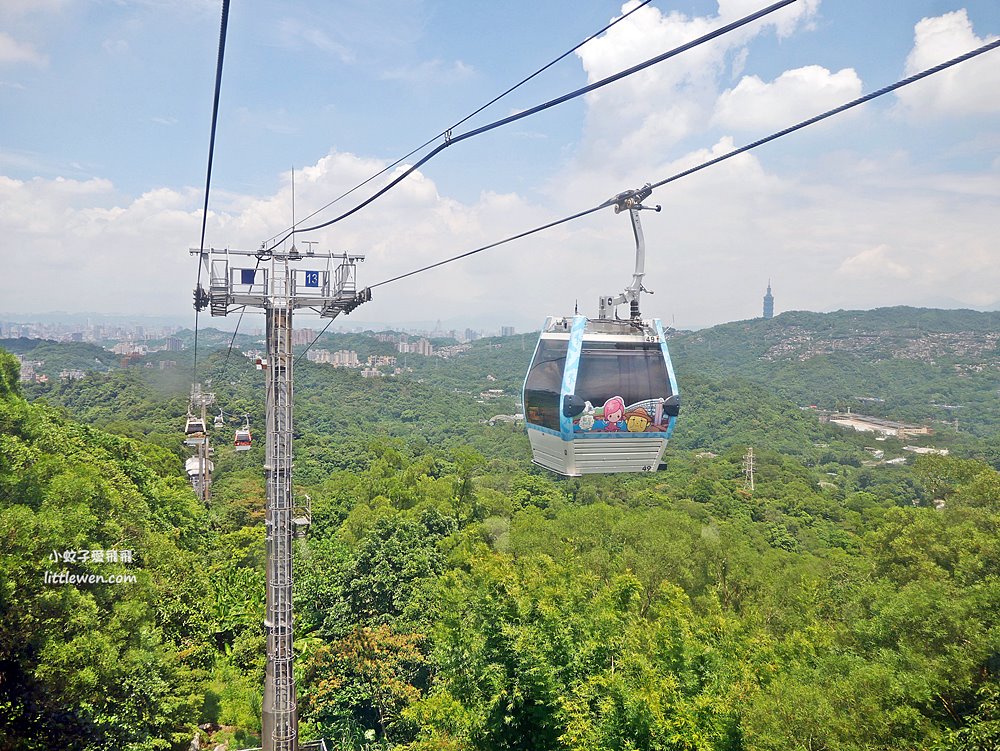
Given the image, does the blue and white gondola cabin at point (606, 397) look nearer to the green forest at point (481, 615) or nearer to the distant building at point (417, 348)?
the green forest at point (481, 615)

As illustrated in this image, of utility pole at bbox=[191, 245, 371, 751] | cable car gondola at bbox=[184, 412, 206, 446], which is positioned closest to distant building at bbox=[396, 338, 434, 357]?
cable car gondola at bbox=[184, 412, 206, 446]

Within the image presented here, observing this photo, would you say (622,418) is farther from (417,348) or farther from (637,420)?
(417,348)

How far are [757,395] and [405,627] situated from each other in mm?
59856

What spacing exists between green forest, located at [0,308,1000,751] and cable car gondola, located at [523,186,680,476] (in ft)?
12.2

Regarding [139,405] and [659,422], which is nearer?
[659,422]

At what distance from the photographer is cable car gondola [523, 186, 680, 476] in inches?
260

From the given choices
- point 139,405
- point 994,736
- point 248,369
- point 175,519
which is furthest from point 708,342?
point 994,736

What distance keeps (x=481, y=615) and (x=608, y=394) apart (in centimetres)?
597

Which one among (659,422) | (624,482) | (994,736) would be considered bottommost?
(624,482)

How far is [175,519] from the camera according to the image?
2070cm

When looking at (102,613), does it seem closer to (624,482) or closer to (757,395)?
(624,482)

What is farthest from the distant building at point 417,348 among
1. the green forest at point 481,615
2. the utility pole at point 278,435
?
the utility pole at point 278,435

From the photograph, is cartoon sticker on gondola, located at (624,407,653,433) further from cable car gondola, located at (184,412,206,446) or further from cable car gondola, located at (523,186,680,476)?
cable car gondola, located at (184,412,206,446)

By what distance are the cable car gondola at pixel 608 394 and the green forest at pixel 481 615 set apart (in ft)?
12.2
